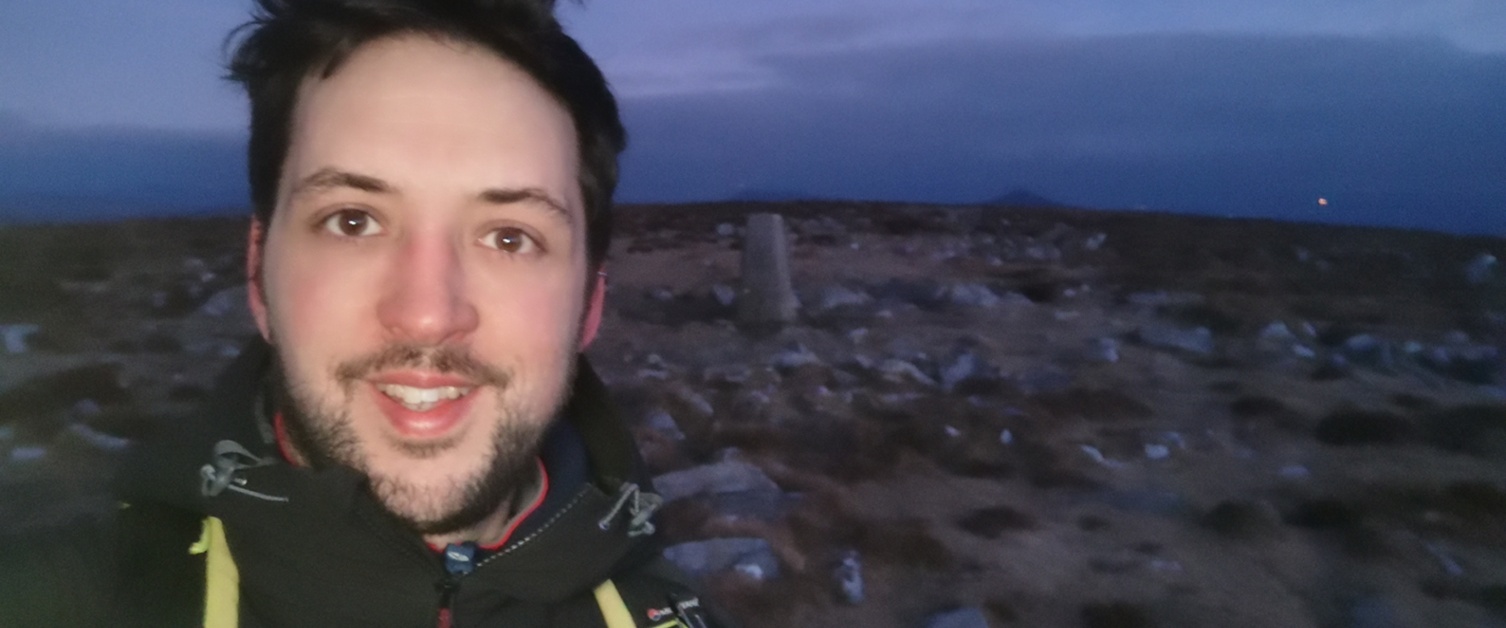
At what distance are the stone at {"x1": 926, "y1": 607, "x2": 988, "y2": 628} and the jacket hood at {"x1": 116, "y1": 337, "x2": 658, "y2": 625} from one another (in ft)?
6.33

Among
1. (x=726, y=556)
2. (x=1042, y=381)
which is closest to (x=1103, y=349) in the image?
(x=1042, y=381)

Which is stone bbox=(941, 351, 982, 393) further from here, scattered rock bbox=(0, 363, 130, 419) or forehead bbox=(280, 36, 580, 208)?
scattered rock bbox=(0, 363, 130, 419)

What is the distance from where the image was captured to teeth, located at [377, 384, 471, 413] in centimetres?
132

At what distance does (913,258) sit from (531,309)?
667cm

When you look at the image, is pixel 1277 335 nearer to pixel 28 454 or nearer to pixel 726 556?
pixel 726 556

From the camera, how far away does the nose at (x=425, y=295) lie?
1.29 metres

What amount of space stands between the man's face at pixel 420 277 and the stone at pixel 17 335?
2936 mm

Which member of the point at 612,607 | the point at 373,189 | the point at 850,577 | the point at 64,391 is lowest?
the point at 850,577

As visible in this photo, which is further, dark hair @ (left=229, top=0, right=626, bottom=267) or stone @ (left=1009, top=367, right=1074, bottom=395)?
stone @ (left=1009, top=367, right=1074, bottom=395)

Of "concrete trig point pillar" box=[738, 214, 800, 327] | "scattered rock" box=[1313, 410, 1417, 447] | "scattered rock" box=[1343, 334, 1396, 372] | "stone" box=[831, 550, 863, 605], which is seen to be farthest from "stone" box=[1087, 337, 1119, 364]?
"stone" box=[831, 550, 863, 605]

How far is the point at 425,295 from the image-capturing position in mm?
1300

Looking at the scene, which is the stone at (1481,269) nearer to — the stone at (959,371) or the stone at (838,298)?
the stone at (959,371)

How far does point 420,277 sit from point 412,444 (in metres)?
0.26

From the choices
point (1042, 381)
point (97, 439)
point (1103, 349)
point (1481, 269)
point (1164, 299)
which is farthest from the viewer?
point (1164, 299)
